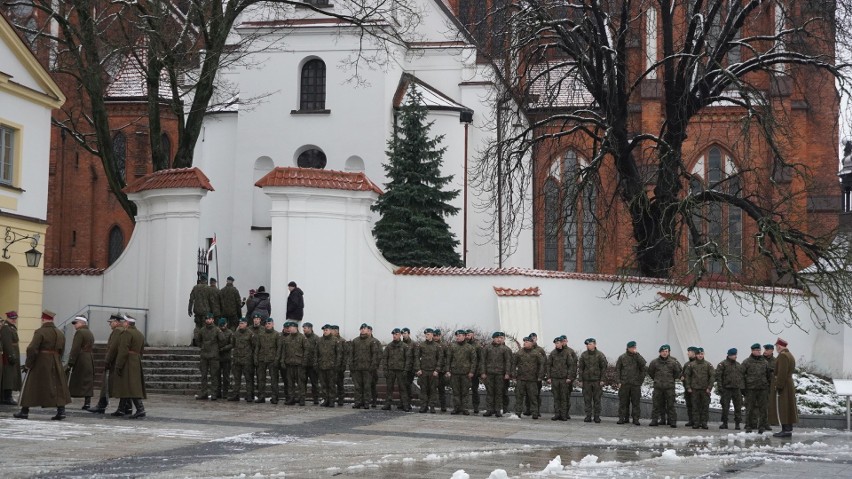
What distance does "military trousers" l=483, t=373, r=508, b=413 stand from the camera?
20.2 meters

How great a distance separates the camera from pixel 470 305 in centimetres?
2478

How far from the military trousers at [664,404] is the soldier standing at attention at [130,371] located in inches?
328

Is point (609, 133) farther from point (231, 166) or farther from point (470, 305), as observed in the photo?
point (231, 166)

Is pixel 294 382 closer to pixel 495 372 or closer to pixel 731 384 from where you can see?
pixel 495 372

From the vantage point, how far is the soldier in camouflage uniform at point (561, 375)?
66.0 feet

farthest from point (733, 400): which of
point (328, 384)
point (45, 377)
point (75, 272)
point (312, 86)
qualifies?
point (312, 86)

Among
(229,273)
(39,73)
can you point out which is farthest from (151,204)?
(229,273)

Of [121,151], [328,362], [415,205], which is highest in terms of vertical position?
[121,151]

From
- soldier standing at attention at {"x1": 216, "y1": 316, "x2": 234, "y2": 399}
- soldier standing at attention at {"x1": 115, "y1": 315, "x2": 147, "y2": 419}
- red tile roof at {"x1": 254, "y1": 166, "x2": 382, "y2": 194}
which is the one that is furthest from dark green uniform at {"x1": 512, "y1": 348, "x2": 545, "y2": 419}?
soldier standing at attention at {"x1": 115, "y1": 315, "x2": 147, "y2": 419}

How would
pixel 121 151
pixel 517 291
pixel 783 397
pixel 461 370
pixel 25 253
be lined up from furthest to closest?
pixel 121 151 < pixel 517 291 < pixel 25 253 < pixel 461 370 < pixel 783 397

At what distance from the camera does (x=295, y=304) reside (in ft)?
76.0

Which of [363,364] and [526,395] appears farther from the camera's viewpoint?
[363,364]

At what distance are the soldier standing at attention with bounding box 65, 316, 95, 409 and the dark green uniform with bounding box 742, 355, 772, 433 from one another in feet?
35.2

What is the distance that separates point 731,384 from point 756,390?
0.44 meters
